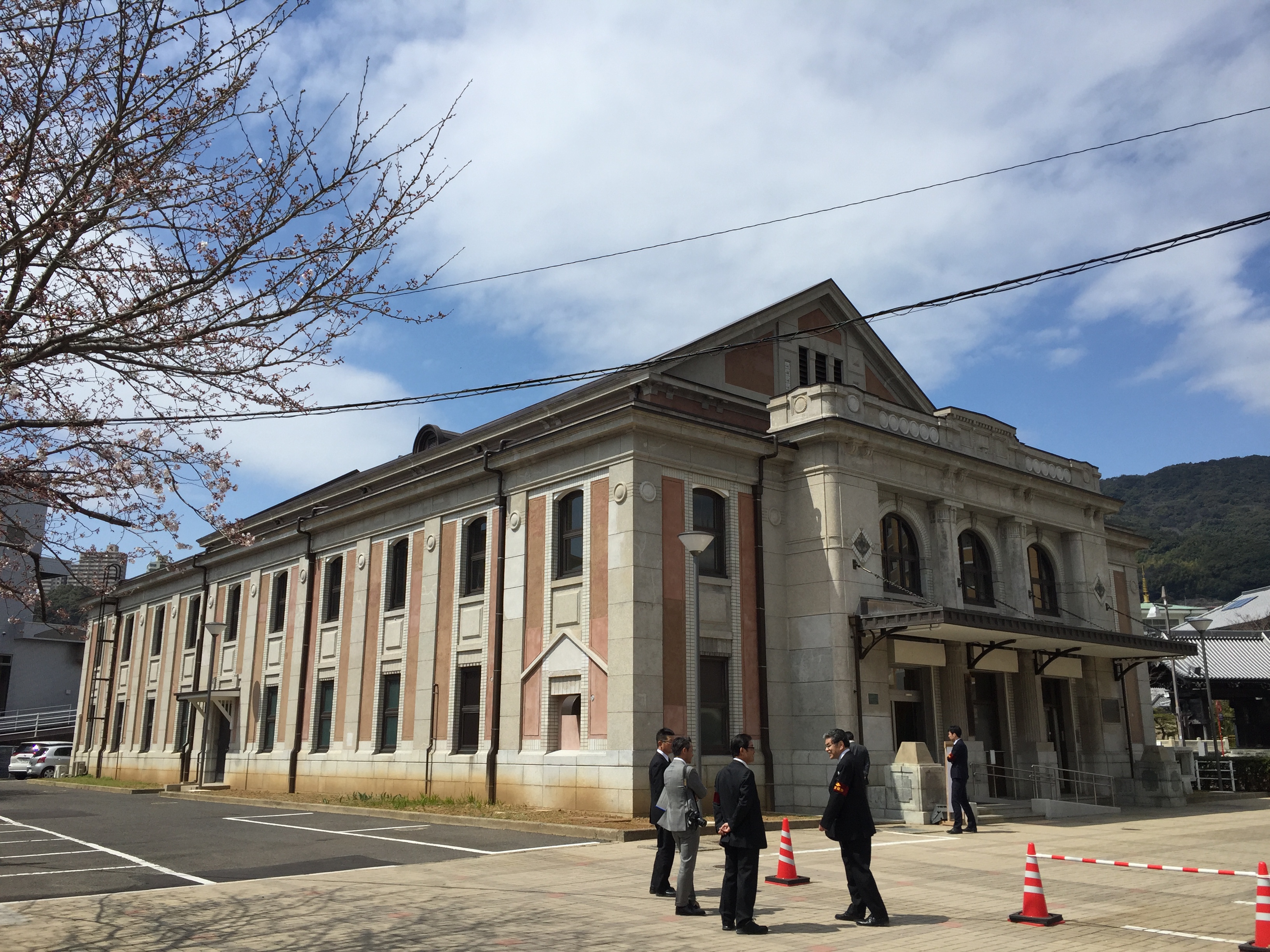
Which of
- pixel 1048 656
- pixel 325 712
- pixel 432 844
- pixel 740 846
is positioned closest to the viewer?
pixel 740 846

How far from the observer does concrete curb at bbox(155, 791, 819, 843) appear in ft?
55.7

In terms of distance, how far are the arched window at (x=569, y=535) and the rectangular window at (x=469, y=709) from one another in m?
3.84

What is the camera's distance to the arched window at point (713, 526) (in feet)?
75.3

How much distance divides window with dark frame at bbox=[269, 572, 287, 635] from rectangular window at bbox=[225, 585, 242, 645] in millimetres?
3033

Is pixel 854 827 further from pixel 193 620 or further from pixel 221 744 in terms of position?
pixel 193 620

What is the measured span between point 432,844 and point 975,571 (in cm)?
1668

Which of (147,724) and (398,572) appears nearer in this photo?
(398,572)

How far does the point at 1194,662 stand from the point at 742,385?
4130 centimetres

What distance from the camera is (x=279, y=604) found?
34781mm

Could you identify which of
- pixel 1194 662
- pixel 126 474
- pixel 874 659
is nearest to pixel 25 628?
pixel 874 659

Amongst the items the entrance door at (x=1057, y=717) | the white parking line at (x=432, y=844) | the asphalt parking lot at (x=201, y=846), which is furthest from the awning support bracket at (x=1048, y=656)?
the asphalt parking lot at (x=201, y=846)

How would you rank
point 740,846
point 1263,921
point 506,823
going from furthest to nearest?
1. point 506,823
2. point 740,846
3. point 1263,921

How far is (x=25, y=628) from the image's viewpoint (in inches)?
2475

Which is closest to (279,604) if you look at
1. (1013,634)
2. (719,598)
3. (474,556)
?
(474,556)
